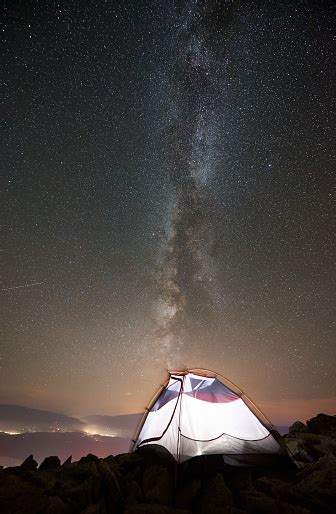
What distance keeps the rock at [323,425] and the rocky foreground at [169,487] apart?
1988 millimetres

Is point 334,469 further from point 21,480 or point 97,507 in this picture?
point 21,480

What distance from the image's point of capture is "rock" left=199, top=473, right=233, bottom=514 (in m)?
4.94

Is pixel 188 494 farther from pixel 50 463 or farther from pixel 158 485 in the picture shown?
pixel 50 463

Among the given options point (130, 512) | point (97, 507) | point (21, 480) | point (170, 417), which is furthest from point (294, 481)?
point (21, 480)

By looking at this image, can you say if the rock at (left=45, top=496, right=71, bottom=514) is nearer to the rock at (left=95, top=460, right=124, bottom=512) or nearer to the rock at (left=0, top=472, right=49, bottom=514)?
the rock at (left=0, top=472, right=49, bottom=514)

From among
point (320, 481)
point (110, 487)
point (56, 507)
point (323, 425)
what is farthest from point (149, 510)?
point (323, 425)

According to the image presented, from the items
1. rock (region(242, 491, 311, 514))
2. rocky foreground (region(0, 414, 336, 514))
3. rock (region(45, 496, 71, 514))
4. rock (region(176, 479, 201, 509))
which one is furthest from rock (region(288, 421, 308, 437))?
rock (region(45, 496, 71, 514))

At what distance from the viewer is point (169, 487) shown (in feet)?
18.5

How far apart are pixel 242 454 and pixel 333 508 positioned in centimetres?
220

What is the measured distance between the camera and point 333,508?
4531 mm

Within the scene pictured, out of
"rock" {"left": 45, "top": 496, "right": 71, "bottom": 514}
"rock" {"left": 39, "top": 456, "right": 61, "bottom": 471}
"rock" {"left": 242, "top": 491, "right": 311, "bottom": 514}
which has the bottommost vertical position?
"rock" {"left": 242, "top": 491, "right": 311, "bottom": 514}

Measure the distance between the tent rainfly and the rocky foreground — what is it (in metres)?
0.30

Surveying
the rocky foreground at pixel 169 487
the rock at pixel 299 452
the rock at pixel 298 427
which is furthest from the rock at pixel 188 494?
the rock at pixel 298 427

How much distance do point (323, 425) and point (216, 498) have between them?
578 centimetres
